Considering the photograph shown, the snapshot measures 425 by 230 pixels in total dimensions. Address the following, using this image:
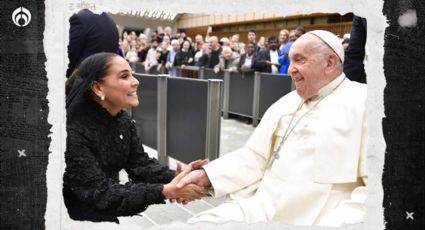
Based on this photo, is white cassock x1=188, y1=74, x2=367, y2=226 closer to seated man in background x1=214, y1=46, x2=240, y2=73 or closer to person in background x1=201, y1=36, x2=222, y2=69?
seated man in background x1=214, y1=46, x2=240, y2=73

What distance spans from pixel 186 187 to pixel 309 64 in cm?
74

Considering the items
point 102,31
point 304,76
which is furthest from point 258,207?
point 102,31

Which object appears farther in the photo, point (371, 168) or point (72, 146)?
point (72, 146)

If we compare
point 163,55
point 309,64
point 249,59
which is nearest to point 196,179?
point 309,64

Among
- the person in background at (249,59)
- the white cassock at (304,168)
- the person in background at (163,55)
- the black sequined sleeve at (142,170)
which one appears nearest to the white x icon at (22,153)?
the white cassock at (304,168)

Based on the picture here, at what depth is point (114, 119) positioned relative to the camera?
5.80 ft

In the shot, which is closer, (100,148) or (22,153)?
(22,153)

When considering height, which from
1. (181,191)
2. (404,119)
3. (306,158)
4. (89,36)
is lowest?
(181,191)

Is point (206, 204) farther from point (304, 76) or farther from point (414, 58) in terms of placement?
point (414, 58)

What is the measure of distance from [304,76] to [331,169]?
43 cm

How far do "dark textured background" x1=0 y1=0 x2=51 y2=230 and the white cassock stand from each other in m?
0.63

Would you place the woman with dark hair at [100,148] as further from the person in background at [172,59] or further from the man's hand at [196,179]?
the person in background at [172,59]

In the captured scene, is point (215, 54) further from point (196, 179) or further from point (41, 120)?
point (41, 120)

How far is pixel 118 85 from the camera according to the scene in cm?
162
